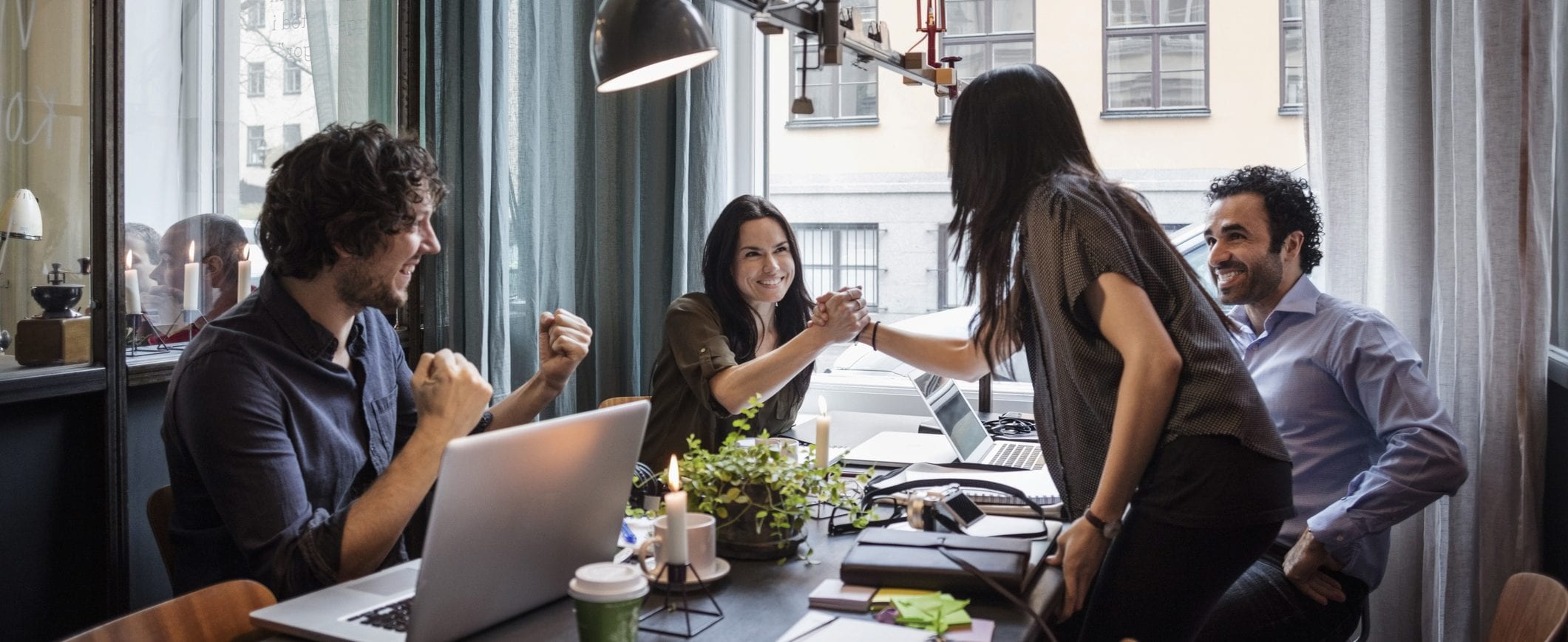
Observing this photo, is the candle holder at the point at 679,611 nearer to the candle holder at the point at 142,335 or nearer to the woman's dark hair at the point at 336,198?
the woman's dark hair at the point at 336,198

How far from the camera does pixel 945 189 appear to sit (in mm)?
3498

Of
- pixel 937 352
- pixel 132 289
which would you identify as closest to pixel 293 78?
pixel 132 289

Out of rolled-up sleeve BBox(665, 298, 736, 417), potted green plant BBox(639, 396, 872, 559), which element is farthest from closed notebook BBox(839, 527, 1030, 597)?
rolled-up sleeve BBox(665, 298, 736, 417)

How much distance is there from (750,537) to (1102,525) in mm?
479

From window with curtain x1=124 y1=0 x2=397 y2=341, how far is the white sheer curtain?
8.21 ft

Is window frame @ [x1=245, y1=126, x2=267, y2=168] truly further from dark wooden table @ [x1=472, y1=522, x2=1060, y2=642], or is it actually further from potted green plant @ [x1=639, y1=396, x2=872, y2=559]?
dark wooden table @ [x1=472, y1=522, x2=1060, y2=642]

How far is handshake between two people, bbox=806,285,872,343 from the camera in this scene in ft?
7.50

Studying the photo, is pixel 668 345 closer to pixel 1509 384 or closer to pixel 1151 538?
pixel 1151 538

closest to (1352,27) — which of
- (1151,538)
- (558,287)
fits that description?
(1151,538)

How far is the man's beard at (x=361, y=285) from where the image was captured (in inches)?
65.8

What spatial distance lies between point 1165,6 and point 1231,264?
1.25 meters

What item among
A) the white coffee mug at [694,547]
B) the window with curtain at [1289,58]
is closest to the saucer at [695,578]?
the white coffee mug at [694,547]

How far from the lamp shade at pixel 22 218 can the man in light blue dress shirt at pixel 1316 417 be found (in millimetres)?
2241

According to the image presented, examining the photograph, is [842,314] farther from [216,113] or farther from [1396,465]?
[216,113]
